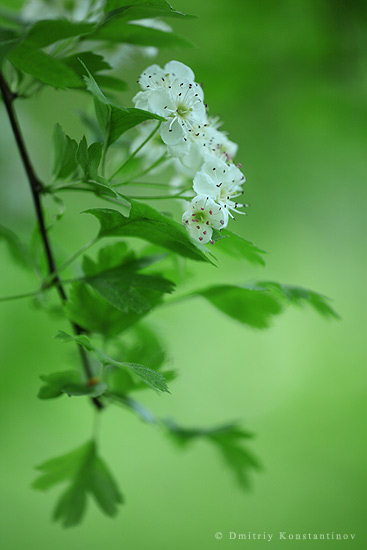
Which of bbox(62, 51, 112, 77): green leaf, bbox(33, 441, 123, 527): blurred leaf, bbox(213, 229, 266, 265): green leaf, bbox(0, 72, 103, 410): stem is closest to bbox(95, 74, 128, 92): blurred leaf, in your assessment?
bbox(62, 51, 112, 77): green leaf

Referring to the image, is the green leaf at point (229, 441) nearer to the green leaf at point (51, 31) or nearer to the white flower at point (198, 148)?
the white flower at point (198, 148)

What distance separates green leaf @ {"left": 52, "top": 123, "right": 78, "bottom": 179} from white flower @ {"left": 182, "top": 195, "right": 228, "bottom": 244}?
18 cm

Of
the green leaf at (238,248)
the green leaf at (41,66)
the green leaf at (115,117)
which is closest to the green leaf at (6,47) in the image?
the green leaf at (41,66)

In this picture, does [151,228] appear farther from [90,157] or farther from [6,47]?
[6,47]

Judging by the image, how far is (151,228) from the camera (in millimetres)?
664

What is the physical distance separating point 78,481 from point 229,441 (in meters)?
0.30

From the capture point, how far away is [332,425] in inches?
95.1

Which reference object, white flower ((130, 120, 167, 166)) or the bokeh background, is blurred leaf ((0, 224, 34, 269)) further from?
the bokeh background

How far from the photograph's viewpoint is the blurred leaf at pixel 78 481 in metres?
0.86

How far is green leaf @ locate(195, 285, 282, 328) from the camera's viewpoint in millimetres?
829

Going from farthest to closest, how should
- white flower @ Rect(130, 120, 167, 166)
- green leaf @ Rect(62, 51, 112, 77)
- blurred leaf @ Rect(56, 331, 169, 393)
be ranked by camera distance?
white flower @ Rect(130, 120, 167, 166), green leaf @ Rect(62, 51, 112, 77), blurred leaf @ Rect(56, 331, 169, 393)

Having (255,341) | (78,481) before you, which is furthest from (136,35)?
(255,341)

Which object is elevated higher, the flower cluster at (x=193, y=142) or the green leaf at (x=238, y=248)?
the flower cluster at (x=193, y=142)

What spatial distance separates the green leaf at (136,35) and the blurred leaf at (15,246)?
12.3 inches
